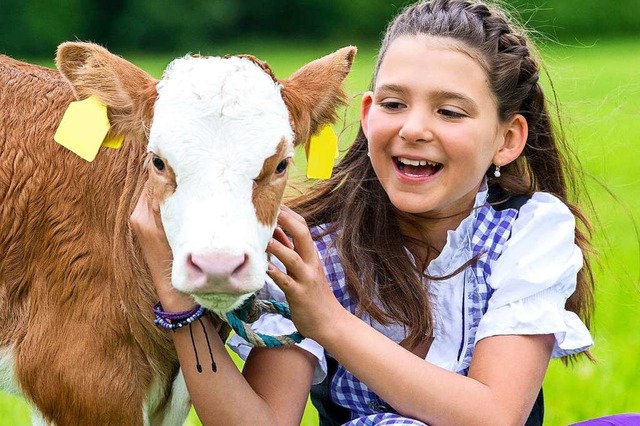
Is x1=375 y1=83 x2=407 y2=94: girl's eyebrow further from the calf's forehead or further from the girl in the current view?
the calf's forehead

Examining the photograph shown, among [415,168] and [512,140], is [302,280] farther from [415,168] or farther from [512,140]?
[512,140]

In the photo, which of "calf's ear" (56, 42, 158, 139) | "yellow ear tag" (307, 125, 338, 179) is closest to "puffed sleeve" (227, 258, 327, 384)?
"yellow ear tag" (307, 125, 338, 179)

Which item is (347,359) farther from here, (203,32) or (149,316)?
(203,32)

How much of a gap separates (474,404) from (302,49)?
31.7m

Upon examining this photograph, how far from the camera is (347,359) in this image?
12.4 ft

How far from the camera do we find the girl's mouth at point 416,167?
4082mm

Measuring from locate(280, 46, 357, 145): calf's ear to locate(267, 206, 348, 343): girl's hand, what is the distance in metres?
0.32

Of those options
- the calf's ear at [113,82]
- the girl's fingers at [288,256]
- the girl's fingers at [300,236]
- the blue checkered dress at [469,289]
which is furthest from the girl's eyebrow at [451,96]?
the calf's ear at [113,82]

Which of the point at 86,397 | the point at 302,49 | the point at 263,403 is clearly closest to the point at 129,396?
the point at 86,397

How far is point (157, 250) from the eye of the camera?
375 centimetres

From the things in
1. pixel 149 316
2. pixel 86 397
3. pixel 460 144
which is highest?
pixel 460 144

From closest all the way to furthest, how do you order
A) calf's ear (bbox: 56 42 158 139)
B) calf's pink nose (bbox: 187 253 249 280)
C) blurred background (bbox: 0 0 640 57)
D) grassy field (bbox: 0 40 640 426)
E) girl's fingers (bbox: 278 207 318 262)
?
1. calf's pink nose (bbox: 187 253 249 280)
2. girl's fingers (bbox: 278 207 318 262)
3. calf's ear (bbox: 56 42 158 139)
4. grassy field (bbox: 0 40 640 426)
5. blurred background (bbox: 0 0 640 57)

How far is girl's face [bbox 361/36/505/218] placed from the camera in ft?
13.2

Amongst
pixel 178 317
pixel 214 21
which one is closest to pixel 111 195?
pixel 178 317
